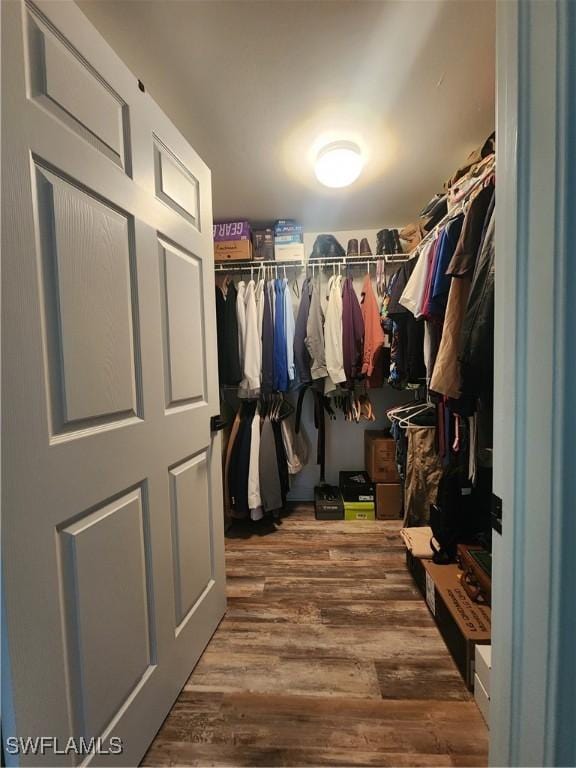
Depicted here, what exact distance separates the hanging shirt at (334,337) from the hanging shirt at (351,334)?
0.10 feet

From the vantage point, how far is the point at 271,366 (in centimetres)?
206

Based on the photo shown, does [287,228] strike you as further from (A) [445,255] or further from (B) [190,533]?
(B) [190,533]

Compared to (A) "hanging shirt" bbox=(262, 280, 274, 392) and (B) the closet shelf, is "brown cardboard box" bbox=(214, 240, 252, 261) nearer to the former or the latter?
(B) the closet shelf

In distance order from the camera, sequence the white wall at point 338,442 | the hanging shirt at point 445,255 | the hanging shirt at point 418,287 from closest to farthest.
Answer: the hanging shirt at point 445,255
the hanging shirt at point 418,287
the white wall at point 338,442

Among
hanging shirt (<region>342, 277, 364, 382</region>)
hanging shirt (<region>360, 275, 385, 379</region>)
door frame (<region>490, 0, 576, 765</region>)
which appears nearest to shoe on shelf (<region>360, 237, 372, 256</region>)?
hanging shirt (<region>360, 275, 385, 379</region>)

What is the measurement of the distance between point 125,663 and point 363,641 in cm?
94

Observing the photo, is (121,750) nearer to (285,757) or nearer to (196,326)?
(285,757)

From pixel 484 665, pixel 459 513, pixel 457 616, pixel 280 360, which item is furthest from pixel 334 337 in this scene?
pixel 484 665

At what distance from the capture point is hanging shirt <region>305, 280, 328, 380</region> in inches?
80.0

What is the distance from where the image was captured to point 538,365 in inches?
19.6

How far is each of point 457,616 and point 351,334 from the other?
157 cm

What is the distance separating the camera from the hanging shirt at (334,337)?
6.55 ft

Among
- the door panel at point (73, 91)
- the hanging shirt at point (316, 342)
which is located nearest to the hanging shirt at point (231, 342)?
the hanging shirt at point (316, 342)

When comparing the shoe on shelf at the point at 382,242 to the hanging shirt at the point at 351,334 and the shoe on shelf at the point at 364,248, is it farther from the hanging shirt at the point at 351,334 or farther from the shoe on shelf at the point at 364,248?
the hanging shirt at the point at 351,334
